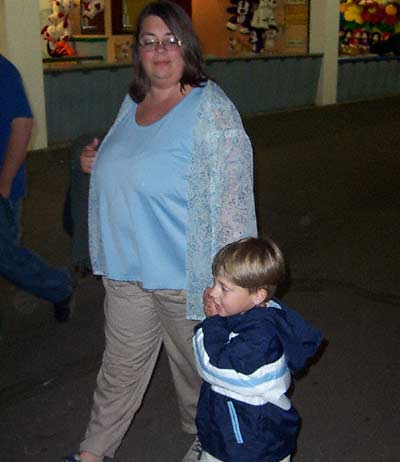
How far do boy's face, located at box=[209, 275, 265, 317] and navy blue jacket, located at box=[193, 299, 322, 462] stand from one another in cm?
2

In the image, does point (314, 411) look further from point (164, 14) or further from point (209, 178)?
point (164, 14)

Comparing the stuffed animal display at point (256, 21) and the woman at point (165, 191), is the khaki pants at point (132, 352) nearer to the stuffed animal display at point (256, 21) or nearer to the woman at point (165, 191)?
the woman at point (165, 191)

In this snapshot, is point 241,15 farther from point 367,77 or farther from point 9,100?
point 9,100

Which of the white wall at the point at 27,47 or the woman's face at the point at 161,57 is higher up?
the woman's face at the point at 161,57

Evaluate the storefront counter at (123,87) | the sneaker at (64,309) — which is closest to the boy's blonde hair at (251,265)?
the sneaker at (64,309)

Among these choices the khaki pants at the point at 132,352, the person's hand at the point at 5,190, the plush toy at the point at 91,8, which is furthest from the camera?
the plush toy at the point at 91,8

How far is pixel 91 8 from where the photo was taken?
17359mm

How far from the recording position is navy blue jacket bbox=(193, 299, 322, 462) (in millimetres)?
2596

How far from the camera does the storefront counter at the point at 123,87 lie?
12211 mm

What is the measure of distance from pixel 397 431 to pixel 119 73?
10.2m

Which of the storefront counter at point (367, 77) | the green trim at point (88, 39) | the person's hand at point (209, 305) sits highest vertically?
the person's hand at point (209, 305)

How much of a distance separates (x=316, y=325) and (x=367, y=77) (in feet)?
47.9

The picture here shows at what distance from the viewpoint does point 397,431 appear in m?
3.86

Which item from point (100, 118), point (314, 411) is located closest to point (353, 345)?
point (314, 411)
